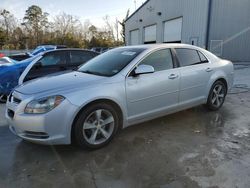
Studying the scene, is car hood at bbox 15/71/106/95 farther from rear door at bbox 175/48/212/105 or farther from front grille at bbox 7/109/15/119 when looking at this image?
rear door at bbox 175/48/212/105

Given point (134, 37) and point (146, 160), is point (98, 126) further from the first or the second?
point (134, 37)

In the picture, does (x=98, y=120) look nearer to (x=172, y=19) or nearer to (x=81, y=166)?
(x=81, y=166)

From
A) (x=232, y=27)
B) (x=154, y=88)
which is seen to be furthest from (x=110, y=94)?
(x=232, y=27)

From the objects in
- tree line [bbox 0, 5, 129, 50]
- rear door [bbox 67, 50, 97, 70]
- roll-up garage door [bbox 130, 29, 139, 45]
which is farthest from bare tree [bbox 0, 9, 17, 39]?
rear door [bbox 67, 50, 97, 70]

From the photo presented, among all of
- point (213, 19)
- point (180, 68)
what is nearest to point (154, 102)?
point (180, 68)

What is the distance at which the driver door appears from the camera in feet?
12.0

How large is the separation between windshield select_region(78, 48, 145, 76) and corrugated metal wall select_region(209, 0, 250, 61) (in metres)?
12.4

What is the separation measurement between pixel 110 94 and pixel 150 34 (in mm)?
19493

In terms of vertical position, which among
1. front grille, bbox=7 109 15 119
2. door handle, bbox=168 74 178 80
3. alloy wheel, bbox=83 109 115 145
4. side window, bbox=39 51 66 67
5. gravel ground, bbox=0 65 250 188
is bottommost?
gravel ground, bbox=0 65 250 188

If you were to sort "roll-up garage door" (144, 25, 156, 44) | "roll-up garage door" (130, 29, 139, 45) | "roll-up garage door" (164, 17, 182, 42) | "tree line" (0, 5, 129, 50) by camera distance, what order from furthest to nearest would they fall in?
"tree line" (0, 5, 129, 50), "roll-up garage door" (130, 29, 139, 45), "roll-up garage door" (144, 25, 156, 44), "roll-up garage door" (164, 17, 182, 42)

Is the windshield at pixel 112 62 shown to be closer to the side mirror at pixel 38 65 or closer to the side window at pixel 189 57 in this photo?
the side window at pixel 189 57

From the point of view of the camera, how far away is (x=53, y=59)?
22.7 ft

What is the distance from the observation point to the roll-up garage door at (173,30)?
1748 centimetres

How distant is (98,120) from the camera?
3420 mm
